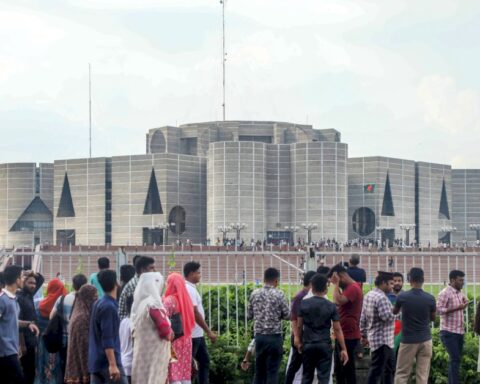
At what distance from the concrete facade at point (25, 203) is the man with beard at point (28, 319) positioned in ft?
201

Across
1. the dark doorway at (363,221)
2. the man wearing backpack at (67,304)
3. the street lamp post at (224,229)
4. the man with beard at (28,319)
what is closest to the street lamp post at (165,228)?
the street lamp post at (224,229)

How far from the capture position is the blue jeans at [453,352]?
9.97m

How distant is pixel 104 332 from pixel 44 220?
64.5m

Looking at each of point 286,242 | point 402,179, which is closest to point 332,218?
point 286,242

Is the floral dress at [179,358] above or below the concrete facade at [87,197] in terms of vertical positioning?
below

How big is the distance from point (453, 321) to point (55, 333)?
3939 millimetres

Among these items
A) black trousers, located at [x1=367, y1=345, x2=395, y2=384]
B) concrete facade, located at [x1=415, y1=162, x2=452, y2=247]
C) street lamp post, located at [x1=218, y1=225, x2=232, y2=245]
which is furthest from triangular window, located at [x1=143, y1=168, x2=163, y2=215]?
black trousers, located at [x1=367, y1=345, x2=395, y2=384]

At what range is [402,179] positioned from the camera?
69312 millimetres

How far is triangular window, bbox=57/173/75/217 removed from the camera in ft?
225

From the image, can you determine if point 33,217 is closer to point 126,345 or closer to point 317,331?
point 317,331

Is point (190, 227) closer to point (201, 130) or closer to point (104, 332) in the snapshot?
point (201, 130)

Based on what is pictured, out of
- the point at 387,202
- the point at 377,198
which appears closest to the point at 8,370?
the point at 377,198

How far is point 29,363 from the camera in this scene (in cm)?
953

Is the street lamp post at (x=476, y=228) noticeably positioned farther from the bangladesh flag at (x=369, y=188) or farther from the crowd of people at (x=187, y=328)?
the crowd of people at (x=187, y=328)
